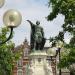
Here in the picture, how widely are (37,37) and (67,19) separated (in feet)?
8.55

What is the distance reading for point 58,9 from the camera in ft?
98.2

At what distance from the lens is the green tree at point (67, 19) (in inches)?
1120

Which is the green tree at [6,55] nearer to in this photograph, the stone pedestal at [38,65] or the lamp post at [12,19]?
the stone pedestal at [38,65]

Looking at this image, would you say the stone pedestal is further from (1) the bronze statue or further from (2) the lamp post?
(2) the lamp post

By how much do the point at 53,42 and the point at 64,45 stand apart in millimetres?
1304

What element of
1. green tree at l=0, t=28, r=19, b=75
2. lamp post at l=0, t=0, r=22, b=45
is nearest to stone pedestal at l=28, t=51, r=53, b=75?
lamp post at l=0, t=0, r=22, b=45

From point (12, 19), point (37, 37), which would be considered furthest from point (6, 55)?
point (12, 19)

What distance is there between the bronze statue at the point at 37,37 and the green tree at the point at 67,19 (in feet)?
2.50

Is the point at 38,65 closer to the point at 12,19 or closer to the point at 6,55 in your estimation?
the point at 12,19

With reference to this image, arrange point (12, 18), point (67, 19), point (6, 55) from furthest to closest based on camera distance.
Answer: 1. point (6, 55)
2. point (67, 19)
3. point (12, 18)

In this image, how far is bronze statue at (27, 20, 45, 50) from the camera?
2998cm

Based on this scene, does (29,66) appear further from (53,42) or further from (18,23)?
(18,23)

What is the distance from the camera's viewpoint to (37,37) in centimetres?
3014

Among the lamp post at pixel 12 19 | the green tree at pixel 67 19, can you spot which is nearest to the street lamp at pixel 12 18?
the lamp post at pixel 12 19
